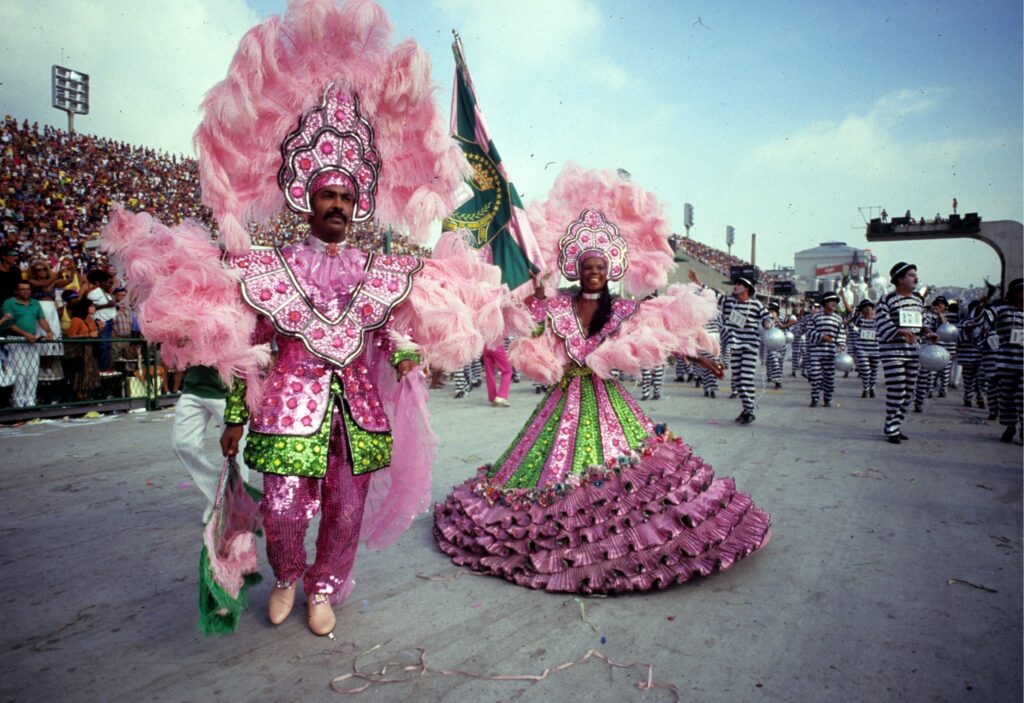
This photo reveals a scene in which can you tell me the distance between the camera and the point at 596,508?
10.8 ft

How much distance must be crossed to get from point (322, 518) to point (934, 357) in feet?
29.8

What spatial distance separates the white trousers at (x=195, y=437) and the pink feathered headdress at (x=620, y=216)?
2.60 metres

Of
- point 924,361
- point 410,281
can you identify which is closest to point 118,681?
point 410,281

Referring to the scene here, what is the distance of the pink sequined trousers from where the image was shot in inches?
103

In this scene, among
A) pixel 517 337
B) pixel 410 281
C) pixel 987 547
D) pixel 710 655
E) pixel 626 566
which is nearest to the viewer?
pixel 710 655

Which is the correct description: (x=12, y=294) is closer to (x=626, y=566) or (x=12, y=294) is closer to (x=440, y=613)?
(x=440, y=613)

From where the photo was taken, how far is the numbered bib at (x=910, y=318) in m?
7.73

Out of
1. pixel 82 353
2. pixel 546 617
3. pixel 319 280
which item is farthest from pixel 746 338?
pixel 82 353

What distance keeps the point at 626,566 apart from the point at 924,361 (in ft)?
26.0

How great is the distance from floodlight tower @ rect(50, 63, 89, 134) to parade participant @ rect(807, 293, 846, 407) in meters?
30.4

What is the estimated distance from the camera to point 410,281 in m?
2.82

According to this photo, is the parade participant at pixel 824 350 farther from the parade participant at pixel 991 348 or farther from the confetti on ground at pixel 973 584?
the confetti on ground at pixel 973 584

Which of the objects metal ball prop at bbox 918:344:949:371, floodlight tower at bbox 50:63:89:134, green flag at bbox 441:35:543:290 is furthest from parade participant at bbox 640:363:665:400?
floodlight tower at bbox 50:63:89:134

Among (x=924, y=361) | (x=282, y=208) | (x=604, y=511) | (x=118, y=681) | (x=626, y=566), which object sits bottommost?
(x=118, y=681)
